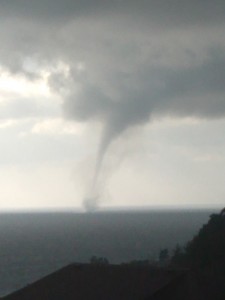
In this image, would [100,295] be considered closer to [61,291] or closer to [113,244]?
[61,291]

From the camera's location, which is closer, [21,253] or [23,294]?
[23,294]

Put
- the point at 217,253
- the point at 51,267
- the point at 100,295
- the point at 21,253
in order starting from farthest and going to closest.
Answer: the point at 21,253 < the point at 51,267 < the point at 217,253 < the point at 100,295

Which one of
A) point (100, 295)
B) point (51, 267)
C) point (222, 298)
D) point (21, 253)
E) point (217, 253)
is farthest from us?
point (21, 253)

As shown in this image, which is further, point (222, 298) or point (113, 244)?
point (113, 244)

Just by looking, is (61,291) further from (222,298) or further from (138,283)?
(222,298)

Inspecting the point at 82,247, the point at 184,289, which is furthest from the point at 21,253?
the point at 184,289

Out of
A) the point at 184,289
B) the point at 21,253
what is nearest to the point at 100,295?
the point at 184,289
